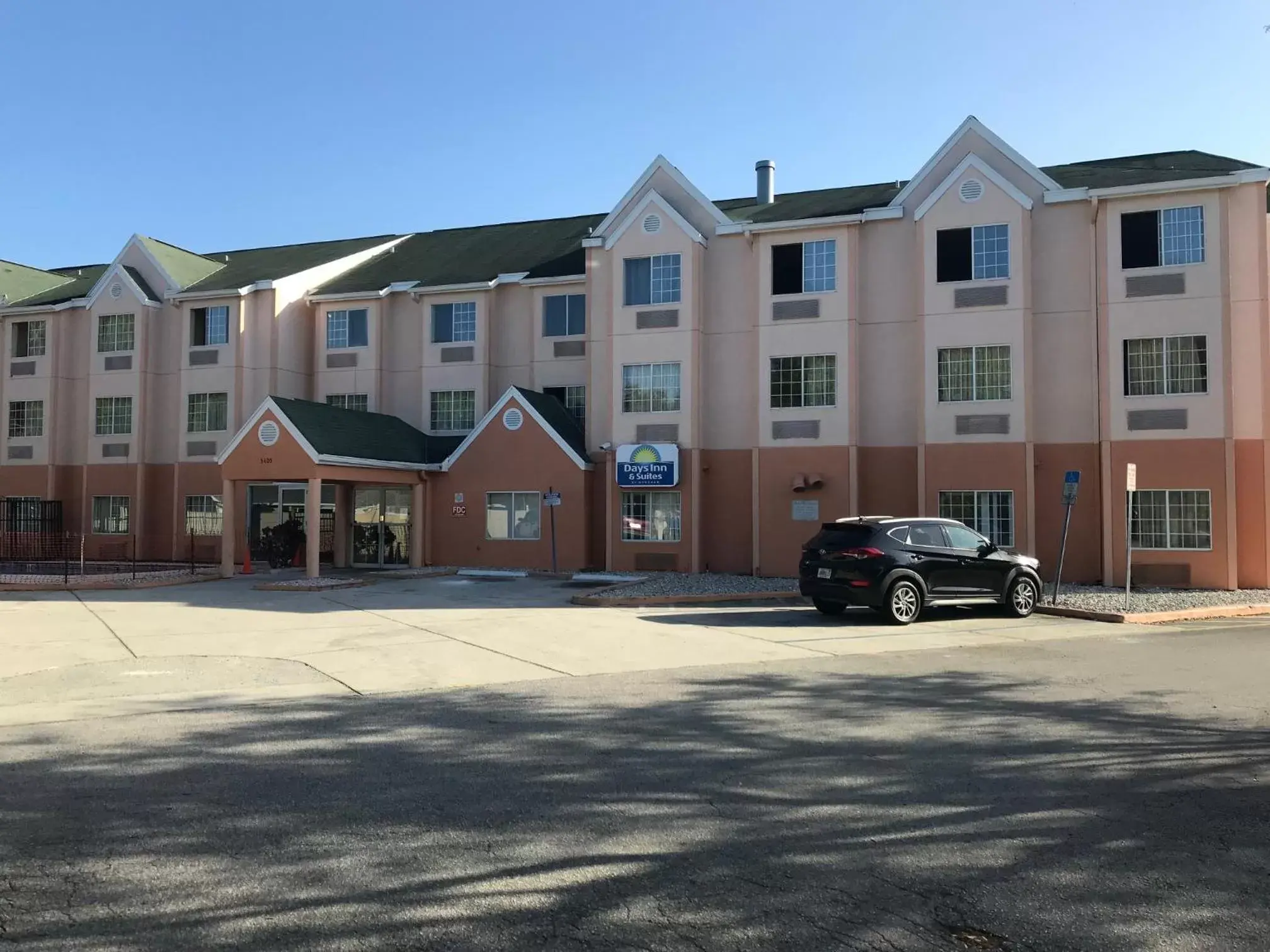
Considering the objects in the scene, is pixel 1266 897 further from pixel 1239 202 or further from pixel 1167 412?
pixel 1239 202

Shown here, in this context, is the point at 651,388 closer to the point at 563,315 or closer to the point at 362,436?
the point at 563,315

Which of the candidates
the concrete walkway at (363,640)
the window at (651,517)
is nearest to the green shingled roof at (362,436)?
the concrete walkway at (363,640)

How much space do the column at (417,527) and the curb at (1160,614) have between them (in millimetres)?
15856

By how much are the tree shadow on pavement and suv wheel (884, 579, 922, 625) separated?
6529 millimetres

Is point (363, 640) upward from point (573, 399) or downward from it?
downward

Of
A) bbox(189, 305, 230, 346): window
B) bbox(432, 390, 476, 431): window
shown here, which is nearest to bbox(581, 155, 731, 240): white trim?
bbox(432, 390, 476, 431): window

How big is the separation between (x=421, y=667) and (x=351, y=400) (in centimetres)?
2009

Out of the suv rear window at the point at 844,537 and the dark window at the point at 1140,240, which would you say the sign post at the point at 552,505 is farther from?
the dark window at the point at 1140,240

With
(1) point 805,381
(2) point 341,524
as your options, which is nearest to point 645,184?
(1) point 805,381

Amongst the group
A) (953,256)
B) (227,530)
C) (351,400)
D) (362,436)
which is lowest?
(227,530)

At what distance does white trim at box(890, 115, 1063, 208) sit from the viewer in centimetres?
2227

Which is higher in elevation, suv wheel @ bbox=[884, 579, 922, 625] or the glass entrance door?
the glass entrance door

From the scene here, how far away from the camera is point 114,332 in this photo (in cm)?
3112

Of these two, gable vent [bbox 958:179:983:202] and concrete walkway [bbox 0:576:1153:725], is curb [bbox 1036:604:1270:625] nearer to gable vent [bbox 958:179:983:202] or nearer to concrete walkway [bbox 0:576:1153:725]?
concrete walkway [bbox 0:576:1153:725]
